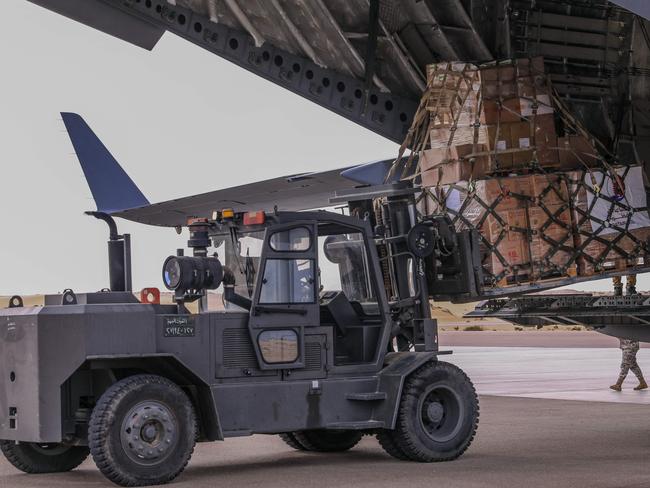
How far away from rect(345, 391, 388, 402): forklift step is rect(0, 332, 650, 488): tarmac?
54 centimetres

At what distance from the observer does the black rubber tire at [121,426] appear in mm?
8164

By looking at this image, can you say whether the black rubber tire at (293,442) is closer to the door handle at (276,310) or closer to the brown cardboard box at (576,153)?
the door handle at (276,310)

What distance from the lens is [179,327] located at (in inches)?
345

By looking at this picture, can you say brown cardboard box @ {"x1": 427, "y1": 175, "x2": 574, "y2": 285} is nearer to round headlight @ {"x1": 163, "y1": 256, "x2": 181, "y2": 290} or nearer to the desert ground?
the desert ground

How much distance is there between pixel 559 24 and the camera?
16.1 m

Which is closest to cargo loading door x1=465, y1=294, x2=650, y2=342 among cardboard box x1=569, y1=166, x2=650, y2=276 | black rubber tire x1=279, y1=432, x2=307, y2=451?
cardboard box x1=569, y1=166, x2=650, y2=276

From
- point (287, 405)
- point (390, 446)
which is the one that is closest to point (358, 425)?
point (390, 446)

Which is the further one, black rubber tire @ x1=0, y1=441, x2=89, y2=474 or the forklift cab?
black rubber tire @ x1=0, y1=441, x2=89, y2=474

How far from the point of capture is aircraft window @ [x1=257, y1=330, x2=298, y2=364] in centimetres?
907

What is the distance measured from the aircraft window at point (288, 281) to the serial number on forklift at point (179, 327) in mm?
608

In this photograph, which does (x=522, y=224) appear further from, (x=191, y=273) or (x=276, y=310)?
(x=191, y=273)

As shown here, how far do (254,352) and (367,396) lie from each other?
107cm

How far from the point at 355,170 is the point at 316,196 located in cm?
899

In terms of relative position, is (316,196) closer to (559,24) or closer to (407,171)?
(559,24)
